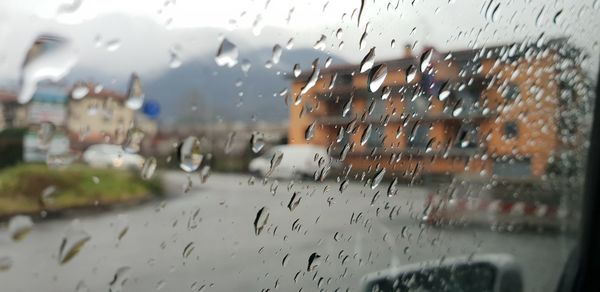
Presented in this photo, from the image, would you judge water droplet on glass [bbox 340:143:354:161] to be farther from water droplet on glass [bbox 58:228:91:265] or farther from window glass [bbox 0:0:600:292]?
water droplet on glass [bbox 58:228:91:265]

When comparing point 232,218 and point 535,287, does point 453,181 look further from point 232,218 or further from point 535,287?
point 232,218

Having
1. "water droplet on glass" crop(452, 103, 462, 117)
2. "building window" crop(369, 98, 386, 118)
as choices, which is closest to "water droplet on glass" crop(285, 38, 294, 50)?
"building window" crop(369, 98, 386, 118)

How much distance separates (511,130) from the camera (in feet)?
7.86

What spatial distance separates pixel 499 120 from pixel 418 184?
63 cm

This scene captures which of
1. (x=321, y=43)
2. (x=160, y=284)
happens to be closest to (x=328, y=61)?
(x=321, y=43)

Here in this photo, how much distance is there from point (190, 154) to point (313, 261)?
49cm

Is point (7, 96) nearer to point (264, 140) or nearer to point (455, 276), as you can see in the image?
point (264, 140)

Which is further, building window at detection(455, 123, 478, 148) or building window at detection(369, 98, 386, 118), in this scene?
building window at detection(455, 123, 478, 148)

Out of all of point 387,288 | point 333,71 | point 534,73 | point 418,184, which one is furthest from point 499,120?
point 333,71

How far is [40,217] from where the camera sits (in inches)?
30.3

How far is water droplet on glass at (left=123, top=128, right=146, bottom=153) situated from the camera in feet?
2.90

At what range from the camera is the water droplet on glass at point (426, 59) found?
1.70 metres

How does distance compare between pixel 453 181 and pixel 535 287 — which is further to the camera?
pixel 535 287

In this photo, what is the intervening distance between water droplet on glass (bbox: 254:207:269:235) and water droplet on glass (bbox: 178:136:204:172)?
0.22m
